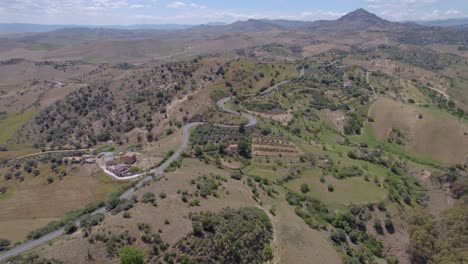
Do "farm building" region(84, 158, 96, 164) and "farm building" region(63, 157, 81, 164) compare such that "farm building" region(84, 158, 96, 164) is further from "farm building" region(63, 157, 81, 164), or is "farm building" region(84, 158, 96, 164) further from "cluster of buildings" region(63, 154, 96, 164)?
"farm building" region(63, 157, 81, 164)

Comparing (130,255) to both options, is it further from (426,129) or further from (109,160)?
(426,129)

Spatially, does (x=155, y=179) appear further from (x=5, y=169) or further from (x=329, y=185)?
(x=5, y=169)

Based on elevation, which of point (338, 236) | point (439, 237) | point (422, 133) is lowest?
point (338, 236)

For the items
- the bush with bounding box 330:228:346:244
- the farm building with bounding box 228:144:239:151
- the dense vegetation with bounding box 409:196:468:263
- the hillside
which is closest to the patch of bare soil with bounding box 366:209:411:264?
the hillside

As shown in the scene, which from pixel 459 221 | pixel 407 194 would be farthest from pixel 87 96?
pixel 459 221

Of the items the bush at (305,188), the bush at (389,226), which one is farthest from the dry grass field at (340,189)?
the bush at (389,226)

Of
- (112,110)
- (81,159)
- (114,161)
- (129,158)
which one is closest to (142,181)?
(129,158)

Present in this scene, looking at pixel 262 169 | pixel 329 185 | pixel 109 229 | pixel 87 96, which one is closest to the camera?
pixel 109 229
